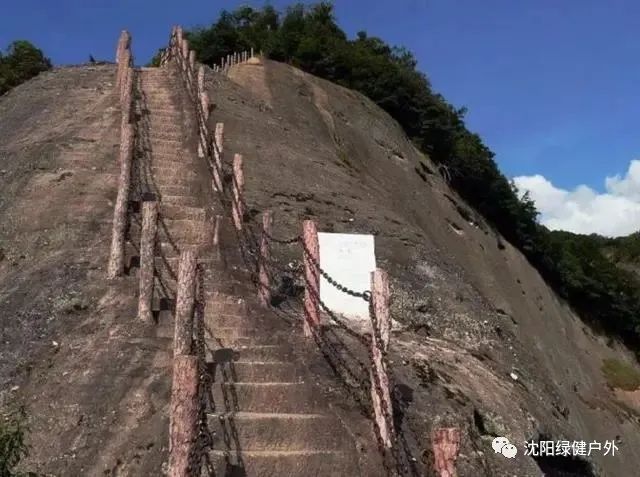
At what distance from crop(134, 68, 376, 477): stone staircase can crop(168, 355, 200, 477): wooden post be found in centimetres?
64

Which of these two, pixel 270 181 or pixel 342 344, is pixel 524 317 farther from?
pixel 342 344

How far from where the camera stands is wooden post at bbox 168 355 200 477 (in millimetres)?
6430

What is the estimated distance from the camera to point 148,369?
9.02 m

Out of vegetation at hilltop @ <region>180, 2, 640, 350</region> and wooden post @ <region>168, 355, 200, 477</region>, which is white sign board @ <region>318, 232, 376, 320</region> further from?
vegetation at hilltop @ <region>180, 2, 640, 350</region>

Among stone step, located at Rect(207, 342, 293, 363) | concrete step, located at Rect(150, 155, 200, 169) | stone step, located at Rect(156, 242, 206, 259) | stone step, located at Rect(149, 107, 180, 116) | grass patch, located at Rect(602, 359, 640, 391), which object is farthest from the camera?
grass patch, located at Rect(602, 359, 640, 391)

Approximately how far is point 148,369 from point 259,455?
2.19 metres

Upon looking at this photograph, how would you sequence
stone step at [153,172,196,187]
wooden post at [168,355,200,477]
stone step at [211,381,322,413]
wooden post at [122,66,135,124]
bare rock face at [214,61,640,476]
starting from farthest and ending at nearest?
wooden post at [122,66,135,124], stone step at [153,172,196,187], bare rock face at [214,61,640,476], stone step at [211,381,322,413], wooden post at [168,355,200,477]

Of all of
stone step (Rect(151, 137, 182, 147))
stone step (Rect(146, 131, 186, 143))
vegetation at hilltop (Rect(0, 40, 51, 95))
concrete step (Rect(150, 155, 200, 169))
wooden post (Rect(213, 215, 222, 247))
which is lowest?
wooden post (Rect(213, 215, 222, 247))

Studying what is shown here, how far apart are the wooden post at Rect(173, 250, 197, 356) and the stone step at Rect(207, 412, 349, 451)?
3.91 ft

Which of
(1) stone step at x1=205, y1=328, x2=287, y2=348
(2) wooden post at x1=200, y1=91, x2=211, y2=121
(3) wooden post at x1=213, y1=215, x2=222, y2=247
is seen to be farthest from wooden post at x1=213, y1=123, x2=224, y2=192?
(1) stone step at x1=205, y1=328, x2=287, y2=348

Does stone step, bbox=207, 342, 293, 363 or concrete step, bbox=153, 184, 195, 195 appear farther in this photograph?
concrete step, bbox=153, 184, 195, 195

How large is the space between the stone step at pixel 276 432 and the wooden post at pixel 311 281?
225cm

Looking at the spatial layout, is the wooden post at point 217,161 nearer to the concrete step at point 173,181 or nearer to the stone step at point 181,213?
the concrete step at point 173,181

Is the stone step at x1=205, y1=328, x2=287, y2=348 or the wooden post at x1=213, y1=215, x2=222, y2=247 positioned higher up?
the wooden post at x1=213, y1=215, x2=222, y2=247
